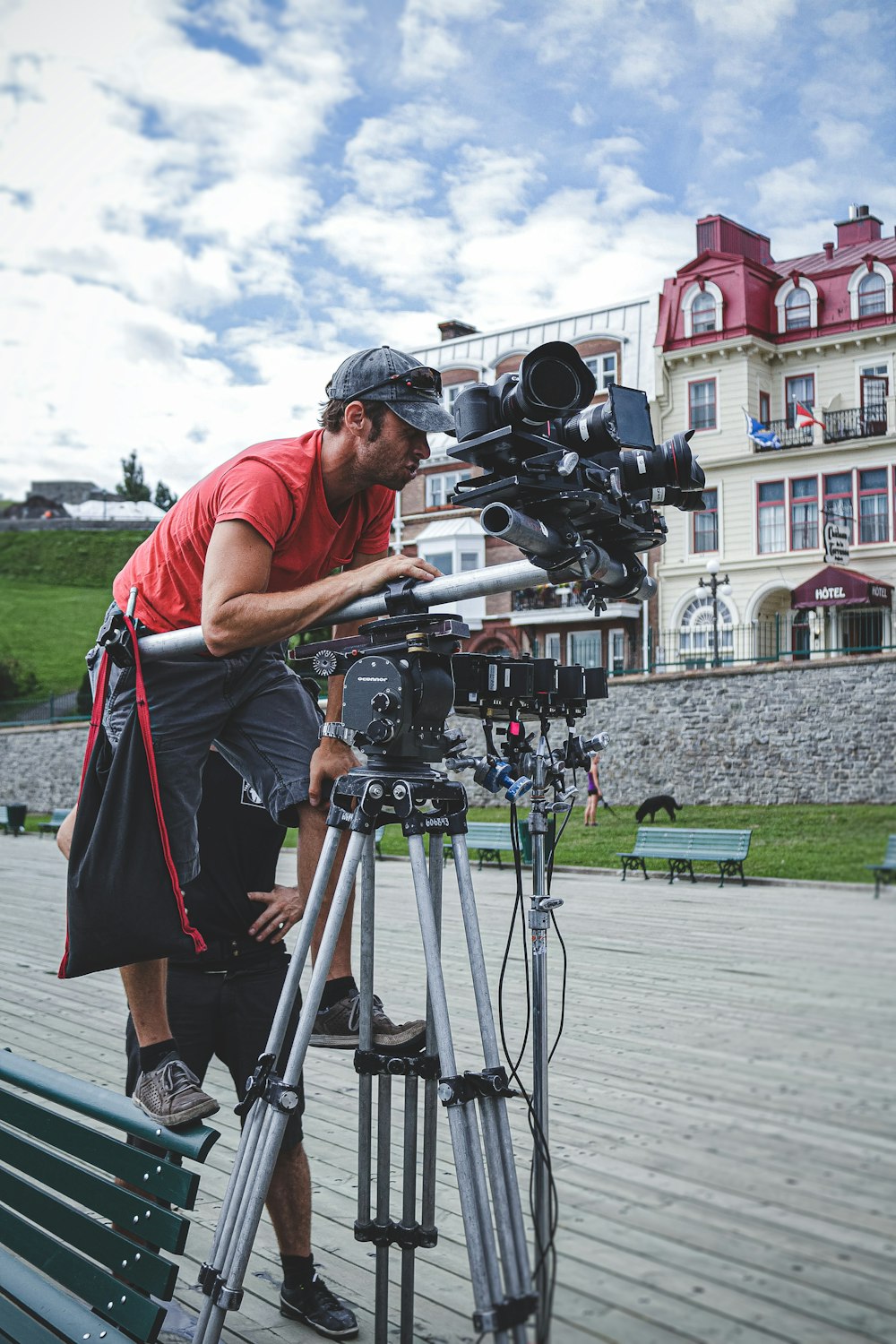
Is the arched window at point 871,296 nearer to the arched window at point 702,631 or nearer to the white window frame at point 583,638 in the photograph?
the arched window at point 702,631

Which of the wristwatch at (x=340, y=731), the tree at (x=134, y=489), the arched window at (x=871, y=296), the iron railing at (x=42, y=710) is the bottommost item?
the wristwatch at (x=340, y=731)

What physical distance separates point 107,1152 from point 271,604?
74 centimetres

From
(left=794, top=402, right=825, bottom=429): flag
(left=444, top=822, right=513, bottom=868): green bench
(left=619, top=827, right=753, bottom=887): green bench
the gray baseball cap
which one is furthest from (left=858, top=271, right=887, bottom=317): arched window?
(left=444, top=822, right=513, bottom=868): green bench

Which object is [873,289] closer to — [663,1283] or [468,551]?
[468,551]

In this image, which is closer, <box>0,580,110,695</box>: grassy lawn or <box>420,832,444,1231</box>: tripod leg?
<box>420,832,444,1231</box>: tripod leg

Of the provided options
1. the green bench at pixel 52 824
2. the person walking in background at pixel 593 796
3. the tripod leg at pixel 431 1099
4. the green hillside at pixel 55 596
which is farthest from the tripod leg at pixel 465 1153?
the green hillside at pixel 55 596

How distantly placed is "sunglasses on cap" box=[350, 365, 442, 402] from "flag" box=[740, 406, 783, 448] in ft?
1.23

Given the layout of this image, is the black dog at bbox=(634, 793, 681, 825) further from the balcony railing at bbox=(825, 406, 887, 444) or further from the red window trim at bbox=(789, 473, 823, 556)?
the balcony railing at bbox=(825, 406, 887, 444)

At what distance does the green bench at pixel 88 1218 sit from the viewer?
140 centimetres

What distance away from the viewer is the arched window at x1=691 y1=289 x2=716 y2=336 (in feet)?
4.87

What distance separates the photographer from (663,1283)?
3.45 ft

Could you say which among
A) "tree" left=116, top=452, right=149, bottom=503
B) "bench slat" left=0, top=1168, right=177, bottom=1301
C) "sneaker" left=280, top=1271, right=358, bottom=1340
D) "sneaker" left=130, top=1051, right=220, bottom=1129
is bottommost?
"sneaker" left=280, top=1271, right=358, bottom=1340

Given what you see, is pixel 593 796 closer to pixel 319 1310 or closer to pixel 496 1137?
pixel 496 1137

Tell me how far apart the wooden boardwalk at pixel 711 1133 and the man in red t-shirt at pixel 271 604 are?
0.81ft
